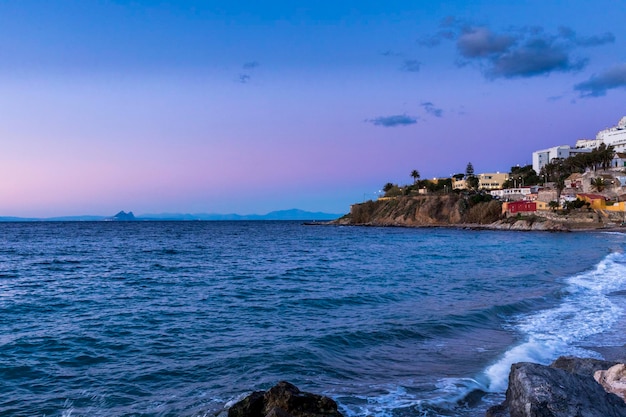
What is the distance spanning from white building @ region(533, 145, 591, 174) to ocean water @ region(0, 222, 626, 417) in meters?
144

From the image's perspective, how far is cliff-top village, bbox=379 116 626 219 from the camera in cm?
11631

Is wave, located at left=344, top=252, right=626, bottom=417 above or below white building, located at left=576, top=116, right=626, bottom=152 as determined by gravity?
below

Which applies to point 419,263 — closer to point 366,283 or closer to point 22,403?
point 366,283

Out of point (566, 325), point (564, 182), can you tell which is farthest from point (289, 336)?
point (564, 182)

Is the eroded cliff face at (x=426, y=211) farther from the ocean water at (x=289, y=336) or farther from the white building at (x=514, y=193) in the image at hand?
the ocean water at (x=289, y=336)

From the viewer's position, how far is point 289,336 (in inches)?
682

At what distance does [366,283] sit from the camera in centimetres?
3105

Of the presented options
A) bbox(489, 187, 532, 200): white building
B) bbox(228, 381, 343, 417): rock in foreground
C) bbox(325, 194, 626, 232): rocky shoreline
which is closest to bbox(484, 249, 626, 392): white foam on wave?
bbox(228, 381, 343, 417): rock in foreground

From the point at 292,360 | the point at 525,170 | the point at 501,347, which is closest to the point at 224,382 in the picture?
the point at 292,360

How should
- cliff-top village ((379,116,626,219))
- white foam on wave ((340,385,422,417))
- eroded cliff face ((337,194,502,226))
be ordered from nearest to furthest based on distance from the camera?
1. white foam on wave ((340,385,422,417))
2. cliff-top village ((379,116,626,219))
3. eroded cliff face ((337,194,502,226))

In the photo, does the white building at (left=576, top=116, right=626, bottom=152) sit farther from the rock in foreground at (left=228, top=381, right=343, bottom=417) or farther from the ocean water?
the rock in foreground at (left=228, top=381, right=343, bottom=417)

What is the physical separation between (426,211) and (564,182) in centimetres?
4254

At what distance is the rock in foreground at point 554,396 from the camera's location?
8156 mm

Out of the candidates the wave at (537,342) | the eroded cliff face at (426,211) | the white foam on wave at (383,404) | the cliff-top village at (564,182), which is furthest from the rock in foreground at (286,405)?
the eroded cliff face at (426,211)
